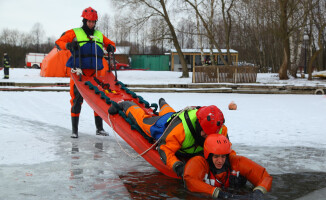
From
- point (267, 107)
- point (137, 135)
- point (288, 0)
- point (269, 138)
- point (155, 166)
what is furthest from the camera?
point (288, 0)

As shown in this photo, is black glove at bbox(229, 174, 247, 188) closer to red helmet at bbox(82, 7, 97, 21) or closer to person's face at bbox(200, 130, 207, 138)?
person's face at bbox(200, 130, 207, 138)

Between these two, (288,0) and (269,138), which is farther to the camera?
(288,0)

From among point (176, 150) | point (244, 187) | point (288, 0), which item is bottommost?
point (244, 187)

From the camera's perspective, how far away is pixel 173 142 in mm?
3848

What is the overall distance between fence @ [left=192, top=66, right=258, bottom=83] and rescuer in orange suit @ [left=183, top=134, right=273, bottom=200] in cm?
1469

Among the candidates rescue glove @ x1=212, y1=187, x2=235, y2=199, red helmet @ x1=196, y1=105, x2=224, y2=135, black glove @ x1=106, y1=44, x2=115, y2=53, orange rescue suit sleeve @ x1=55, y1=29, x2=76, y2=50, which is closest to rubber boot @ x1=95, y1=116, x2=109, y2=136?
black glove @ x1=106, y1=44, x2=115, y2=53

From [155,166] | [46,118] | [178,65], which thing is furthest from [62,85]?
[178,65]

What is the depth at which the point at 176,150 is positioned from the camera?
3871mm

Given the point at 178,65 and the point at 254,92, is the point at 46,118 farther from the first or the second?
the point at 178,65

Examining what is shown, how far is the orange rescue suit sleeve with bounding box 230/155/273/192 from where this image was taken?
3.72m

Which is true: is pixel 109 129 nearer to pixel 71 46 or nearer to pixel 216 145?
pixel 71 46

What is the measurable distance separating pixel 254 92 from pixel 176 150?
38.7ft

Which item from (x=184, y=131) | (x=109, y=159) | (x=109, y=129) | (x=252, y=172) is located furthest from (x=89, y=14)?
(x=252, y=172)

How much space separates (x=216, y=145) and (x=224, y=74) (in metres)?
15.2
